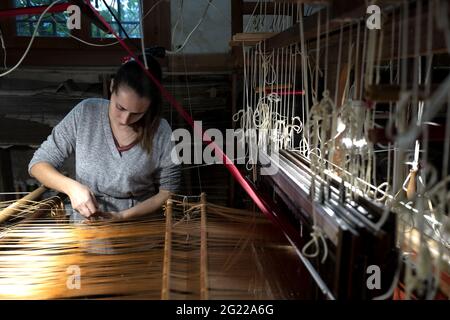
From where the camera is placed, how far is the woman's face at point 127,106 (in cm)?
166

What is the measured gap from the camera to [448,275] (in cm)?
106

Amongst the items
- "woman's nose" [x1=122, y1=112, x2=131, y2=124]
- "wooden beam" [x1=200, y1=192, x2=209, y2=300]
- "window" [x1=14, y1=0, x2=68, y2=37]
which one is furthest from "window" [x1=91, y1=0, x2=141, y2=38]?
"wooden beam" [x1=200, y1=192, x2=209, y2=300]

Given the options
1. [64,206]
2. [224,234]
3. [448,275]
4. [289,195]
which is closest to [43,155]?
[64,206]

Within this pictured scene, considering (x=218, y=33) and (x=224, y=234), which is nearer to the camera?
(x=224, y=234)

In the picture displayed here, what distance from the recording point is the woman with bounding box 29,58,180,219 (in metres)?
1.81

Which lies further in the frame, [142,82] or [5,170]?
[5,170]

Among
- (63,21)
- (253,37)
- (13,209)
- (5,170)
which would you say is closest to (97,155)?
(13,209)

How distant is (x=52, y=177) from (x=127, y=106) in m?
0.48

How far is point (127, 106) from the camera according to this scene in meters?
1.69

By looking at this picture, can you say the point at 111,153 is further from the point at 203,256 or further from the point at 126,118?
the point at 203,256

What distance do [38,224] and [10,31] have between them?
2.27 m

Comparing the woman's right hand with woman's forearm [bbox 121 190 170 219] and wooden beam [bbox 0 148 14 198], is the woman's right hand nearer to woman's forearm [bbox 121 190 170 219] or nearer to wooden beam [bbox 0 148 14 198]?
woman's forearm [bbox 121 190 170 219]

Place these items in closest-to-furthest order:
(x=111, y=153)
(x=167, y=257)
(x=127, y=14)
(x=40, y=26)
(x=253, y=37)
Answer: (x=167, y=257) → (x=111, y=153) → (x=253, y=37) → (x=127, y=14) → (x=40, y=26)

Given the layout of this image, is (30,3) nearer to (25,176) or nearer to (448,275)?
(25,176)
